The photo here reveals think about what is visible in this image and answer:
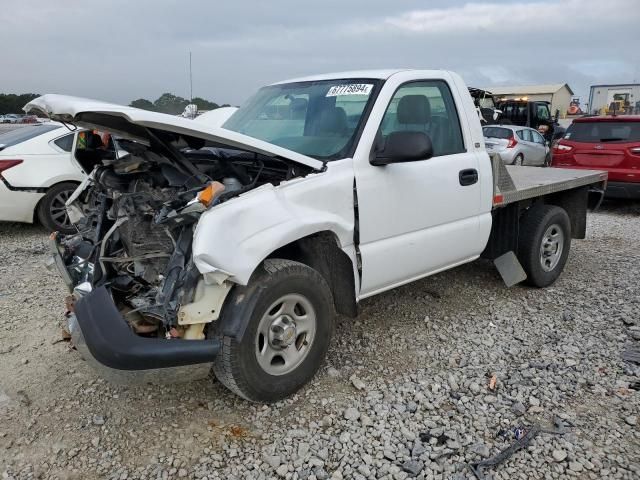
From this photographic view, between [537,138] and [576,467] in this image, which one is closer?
[576,467]

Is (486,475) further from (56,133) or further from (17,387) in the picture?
(56,133)

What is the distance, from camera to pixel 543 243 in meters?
5.09

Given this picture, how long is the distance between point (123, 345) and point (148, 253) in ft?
2.27

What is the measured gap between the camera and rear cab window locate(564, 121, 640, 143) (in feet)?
29.5

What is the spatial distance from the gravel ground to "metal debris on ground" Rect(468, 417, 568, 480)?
0.03m

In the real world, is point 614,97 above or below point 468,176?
above

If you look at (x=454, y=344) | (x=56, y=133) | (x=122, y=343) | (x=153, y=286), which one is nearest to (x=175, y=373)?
(x=122, y=343)

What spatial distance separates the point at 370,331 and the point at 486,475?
5.44ft

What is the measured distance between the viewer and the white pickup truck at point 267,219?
264 centimetres

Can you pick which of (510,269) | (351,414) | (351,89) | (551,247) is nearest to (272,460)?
(351,414)

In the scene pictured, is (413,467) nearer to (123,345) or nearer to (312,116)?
(123,345)

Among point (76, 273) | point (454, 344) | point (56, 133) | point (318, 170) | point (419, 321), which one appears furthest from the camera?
point (56, 133)

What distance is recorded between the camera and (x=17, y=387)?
3.35 metres

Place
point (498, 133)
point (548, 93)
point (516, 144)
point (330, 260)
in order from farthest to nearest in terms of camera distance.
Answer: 1. point (548, 93)
2. point (498, 133)
3. point (516, 144)
4. point (330, 260)
